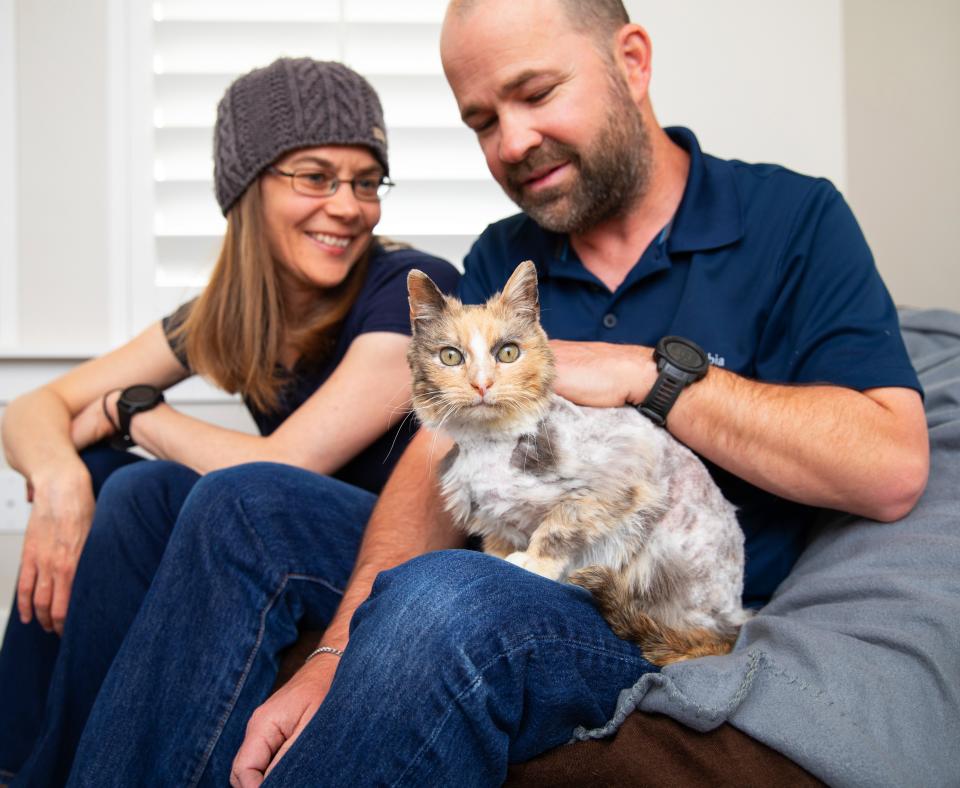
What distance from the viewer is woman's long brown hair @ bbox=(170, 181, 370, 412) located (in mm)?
1920

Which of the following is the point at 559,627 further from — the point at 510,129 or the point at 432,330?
the point at 510,129

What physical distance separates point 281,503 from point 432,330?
1.53 feet

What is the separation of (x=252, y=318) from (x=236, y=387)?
0.18 meters

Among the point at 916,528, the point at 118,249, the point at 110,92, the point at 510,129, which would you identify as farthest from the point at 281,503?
the point at 110,92

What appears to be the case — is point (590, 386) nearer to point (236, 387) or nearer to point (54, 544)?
point (236, 387)

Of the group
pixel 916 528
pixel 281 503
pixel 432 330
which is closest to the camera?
pixel 432 330

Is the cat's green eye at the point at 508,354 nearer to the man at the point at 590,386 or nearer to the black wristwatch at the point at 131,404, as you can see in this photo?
the man at the point at 590,386

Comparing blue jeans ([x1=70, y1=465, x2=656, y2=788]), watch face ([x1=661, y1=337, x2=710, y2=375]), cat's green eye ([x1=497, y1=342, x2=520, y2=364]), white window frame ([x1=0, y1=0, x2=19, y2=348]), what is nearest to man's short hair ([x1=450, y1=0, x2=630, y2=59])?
watch face ([x1=661, y1=337, x2=710, y2=375])

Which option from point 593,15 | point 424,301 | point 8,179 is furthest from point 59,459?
point 593,15

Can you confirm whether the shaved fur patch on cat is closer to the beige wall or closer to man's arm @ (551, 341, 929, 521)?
man's arm @ (551, 341, 929, 521)

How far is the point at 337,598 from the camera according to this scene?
1.50m

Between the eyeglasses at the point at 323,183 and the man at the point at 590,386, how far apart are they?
32cm

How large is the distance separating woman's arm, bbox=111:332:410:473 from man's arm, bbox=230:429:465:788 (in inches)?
7.2

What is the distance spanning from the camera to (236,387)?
198cm
